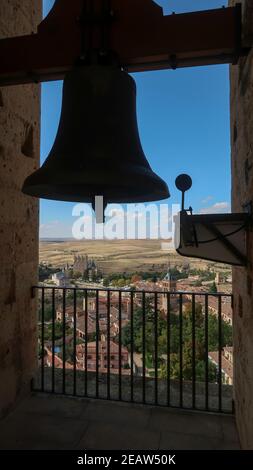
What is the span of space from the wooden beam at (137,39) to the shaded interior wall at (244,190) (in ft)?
0.41

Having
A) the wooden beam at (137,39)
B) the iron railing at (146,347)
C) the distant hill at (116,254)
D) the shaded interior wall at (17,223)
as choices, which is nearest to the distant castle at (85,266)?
the distant hill at (116,254)

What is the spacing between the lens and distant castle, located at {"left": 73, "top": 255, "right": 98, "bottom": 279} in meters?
2.99

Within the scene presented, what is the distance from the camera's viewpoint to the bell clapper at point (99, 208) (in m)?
1.32

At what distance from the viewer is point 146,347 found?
8.80 ft

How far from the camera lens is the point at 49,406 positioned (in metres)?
2.44

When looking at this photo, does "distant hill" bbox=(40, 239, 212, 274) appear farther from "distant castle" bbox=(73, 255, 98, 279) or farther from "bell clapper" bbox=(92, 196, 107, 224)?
"bell clapper" bbox=(92, 196, 107, 224)

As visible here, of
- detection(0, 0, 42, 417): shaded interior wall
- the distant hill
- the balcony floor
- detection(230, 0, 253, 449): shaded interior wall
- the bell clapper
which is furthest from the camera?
the distant hill

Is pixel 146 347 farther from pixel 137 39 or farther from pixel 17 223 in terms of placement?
pixel 137 39

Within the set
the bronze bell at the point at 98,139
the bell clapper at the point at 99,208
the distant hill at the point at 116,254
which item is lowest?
the distant hill at the point at 116,254

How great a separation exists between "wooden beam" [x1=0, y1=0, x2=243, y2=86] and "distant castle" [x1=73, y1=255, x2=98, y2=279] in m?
1.90

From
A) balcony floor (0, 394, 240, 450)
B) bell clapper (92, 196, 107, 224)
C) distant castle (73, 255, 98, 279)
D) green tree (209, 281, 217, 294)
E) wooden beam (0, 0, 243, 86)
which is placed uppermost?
wooden beam (0, 0, 243, 86)

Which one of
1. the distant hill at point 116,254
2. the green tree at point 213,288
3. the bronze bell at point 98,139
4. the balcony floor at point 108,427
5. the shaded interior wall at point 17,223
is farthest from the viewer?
the distant hill at point 116,254

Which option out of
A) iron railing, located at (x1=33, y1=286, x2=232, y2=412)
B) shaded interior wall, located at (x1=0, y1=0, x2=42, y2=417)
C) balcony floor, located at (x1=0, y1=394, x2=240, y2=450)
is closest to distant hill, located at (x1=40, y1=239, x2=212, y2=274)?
iron railing, located at (x1=33, y1=286, x2=232, y2=412)

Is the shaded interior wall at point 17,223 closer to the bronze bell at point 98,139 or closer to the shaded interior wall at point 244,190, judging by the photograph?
the bronze bell at point 98,139
